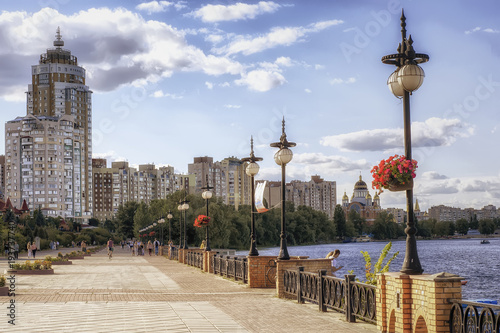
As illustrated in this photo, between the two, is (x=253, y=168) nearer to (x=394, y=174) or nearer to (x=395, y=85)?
(x=395, y=85)

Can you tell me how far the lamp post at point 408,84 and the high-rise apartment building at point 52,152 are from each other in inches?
6202

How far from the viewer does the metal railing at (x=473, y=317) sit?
6.97 metres

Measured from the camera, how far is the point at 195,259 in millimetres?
33469

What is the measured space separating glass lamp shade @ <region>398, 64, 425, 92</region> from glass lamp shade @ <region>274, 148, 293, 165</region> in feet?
27.0

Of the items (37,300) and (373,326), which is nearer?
(373,326)

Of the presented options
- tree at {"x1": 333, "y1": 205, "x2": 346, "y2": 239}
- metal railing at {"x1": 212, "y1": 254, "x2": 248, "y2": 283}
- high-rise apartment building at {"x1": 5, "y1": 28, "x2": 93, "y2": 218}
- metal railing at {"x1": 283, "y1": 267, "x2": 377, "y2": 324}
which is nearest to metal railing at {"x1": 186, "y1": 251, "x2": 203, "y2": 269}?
metal railing at {"x1": 212, "y1": 254, "x2": 248, "y2": 283}

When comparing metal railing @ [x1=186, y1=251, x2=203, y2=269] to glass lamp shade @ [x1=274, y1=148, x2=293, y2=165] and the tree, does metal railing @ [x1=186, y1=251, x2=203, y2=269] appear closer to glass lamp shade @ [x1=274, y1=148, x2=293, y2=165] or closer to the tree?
glass lamp shade @ [x1=274, y1=148, x2=293, y2=165]

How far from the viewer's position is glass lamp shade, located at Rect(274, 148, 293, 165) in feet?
57.2

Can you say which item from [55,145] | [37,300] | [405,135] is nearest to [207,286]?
A: [37,300]

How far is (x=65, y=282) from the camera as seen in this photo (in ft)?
70.7

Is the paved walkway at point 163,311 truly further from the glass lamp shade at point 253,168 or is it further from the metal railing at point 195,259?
the metal railing at point 195,259

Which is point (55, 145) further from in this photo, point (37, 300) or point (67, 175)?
point (37, 300)

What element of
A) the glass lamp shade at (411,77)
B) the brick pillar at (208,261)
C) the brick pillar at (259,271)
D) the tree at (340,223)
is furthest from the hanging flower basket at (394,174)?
the tree at (340,223)

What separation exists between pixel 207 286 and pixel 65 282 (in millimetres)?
5307
